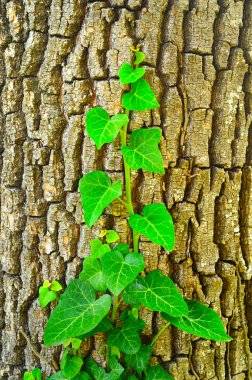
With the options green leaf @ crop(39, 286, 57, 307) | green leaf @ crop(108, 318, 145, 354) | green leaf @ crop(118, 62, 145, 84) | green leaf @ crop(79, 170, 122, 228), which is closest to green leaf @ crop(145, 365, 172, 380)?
green leaf @ crop(108, 318, 145, 354)

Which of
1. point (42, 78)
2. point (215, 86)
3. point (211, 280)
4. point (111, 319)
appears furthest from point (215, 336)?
point (42, 78)

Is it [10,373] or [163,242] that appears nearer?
[163,242]

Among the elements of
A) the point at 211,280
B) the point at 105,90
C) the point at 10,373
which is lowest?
the point at 10,373

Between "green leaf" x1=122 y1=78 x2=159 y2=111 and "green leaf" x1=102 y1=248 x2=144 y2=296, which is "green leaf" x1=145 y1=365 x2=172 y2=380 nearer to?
"green leaf" x1=102 y1=248 x2=144 y2=296

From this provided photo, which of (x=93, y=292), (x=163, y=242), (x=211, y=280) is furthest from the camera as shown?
(x=211, y=280)

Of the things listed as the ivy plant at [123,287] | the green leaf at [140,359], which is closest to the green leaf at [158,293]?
the ivy plant at [123,287]

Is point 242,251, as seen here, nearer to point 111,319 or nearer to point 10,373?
point 111,319
